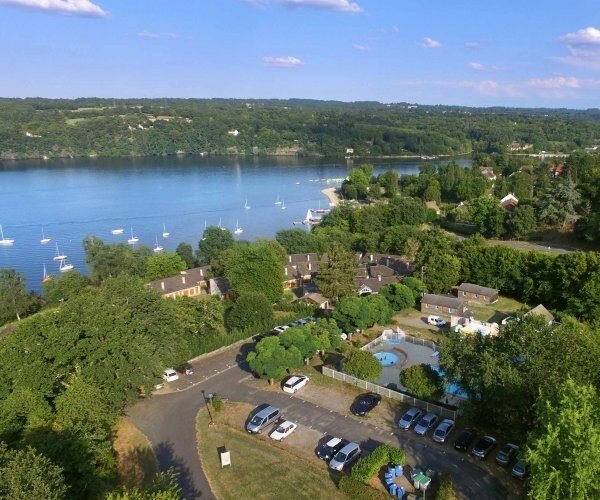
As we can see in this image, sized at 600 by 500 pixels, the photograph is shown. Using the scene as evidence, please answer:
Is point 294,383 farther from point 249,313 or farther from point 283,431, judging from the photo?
point 249,313

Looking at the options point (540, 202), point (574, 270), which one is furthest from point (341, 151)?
point (574, 270)

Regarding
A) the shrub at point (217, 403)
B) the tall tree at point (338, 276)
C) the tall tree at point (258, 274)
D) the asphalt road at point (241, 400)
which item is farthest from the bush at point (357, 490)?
the tall tree at point (258, 274)

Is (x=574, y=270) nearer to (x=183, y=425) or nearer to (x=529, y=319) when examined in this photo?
(x=529, y=319)

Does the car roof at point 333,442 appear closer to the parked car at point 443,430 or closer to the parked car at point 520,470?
the parked car at point 443,430

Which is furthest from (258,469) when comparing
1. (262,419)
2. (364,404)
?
(364,404)

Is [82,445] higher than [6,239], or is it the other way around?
[82,445]

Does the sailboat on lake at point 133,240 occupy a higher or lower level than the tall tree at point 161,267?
lower

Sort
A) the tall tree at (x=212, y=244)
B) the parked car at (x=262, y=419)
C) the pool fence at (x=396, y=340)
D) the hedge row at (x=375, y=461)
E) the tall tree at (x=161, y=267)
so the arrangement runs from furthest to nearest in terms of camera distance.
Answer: the tall tree at (x=212, y=244)
the tall tree at (x=161, y=267)
the pool fence at (x=396, y=340)
the parked car at (x=262, y=419)
the hedge row at (x=375, y=461)

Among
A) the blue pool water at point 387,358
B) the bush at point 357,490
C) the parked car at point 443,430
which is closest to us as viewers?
the bush at point 357,490
